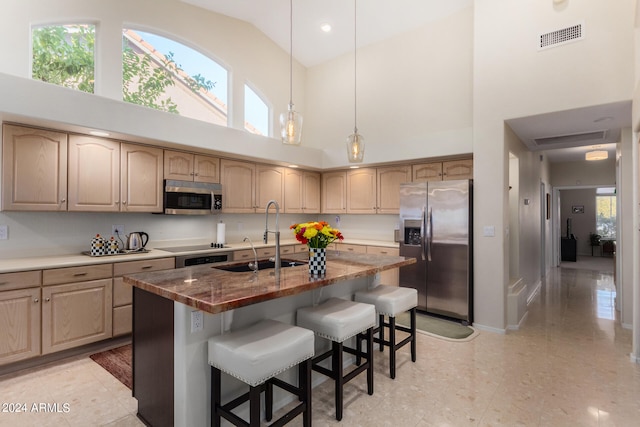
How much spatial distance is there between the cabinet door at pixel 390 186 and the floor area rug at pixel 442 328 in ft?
5.65

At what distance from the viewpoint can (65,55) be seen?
11.4 ft

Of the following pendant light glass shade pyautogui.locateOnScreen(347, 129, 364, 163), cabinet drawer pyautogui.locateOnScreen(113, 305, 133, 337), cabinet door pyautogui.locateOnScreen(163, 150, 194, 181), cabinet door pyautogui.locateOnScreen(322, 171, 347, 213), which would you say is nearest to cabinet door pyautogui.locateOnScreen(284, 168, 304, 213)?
cabinet door pyautogui.locateOnScreen(322, 171, 347, 213)

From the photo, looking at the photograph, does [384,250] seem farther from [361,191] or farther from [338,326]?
[338,326]

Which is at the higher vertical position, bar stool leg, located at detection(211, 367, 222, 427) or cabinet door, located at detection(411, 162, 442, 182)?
cabinet door, located at detection(411, 162, 442, 182)

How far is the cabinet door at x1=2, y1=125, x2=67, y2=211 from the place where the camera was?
9.53ft

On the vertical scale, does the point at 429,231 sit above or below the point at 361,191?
below

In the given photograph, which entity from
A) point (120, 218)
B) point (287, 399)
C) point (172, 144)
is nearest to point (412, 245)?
point (287, 399)

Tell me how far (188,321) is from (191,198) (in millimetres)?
2635

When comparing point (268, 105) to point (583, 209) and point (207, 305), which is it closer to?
point (207, 305)

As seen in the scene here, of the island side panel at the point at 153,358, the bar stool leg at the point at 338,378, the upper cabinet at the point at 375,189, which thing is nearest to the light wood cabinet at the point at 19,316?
the island side panel at the point at 153,358

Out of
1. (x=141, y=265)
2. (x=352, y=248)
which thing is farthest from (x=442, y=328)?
(x=141, y=265)

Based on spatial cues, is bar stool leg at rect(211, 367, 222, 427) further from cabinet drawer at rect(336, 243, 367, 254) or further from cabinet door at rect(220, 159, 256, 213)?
cabinet drawer at rect(336, 243, 367, 254)

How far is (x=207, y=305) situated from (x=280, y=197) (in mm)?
3953

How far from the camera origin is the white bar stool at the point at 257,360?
164cm
